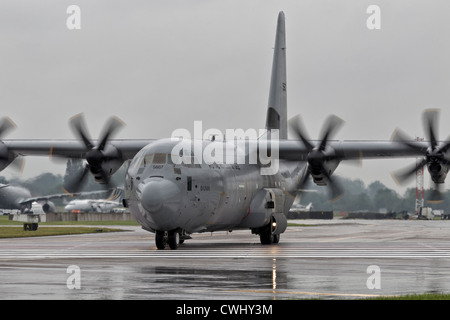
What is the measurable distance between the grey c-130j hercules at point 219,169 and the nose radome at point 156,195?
0.03 meters

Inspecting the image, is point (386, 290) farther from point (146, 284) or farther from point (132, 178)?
point (132, 178)

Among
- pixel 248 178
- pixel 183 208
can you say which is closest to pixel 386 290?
pixel 183 208

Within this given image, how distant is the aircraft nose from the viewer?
76.6 ft

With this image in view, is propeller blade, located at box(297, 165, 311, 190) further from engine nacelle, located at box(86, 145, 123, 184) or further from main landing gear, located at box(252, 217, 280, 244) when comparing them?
engine nacelle, located at box(86, 145, 123, 184)

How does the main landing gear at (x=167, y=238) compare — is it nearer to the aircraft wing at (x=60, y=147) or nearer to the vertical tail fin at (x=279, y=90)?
the aircraft wing at (x=60, y=147)

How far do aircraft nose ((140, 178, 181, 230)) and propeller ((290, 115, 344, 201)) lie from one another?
7.21 metres

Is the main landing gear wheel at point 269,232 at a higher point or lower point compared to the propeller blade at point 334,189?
lower

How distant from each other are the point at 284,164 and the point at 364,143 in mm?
5146

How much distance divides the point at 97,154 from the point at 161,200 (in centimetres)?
772

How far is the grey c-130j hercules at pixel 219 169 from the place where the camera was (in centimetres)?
2469

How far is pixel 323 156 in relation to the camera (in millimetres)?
29562
